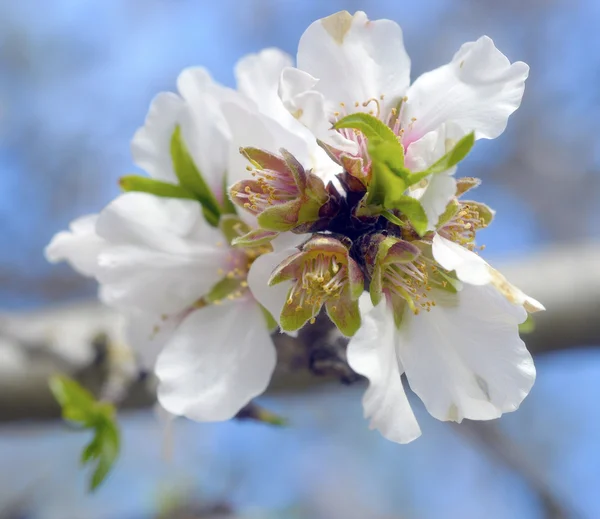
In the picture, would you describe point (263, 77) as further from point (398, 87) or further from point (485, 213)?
point (485, 213)

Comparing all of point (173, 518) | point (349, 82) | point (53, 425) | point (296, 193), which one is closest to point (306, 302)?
point (296, 193)

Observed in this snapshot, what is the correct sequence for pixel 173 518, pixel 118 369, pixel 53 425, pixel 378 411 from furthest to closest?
1. pixel 173 518
2. pixel 53 425
3. pixel 118 369
4. pixel 378 411

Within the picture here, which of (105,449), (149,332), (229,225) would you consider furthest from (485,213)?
(105,449)

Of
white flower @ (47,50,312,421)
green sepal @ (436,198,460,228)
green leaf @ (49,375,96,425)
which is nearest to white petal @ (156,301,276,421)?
white flower @ (47,50,312,421)

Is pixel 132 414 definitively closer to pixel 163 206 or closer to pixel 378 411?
pixel 163 206

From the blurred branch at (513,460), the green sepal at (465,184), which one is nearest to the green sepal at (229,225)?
the green sepal at (465,184)

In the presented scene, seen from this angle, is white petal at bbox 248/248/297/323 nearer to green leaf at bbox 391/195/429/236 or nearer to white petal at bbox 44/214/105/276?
green leaf at bbox 391/195/429/236

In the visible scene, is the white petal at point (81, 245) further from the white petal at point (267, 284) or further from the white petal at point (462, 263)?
the white petal at point (462, 263)
